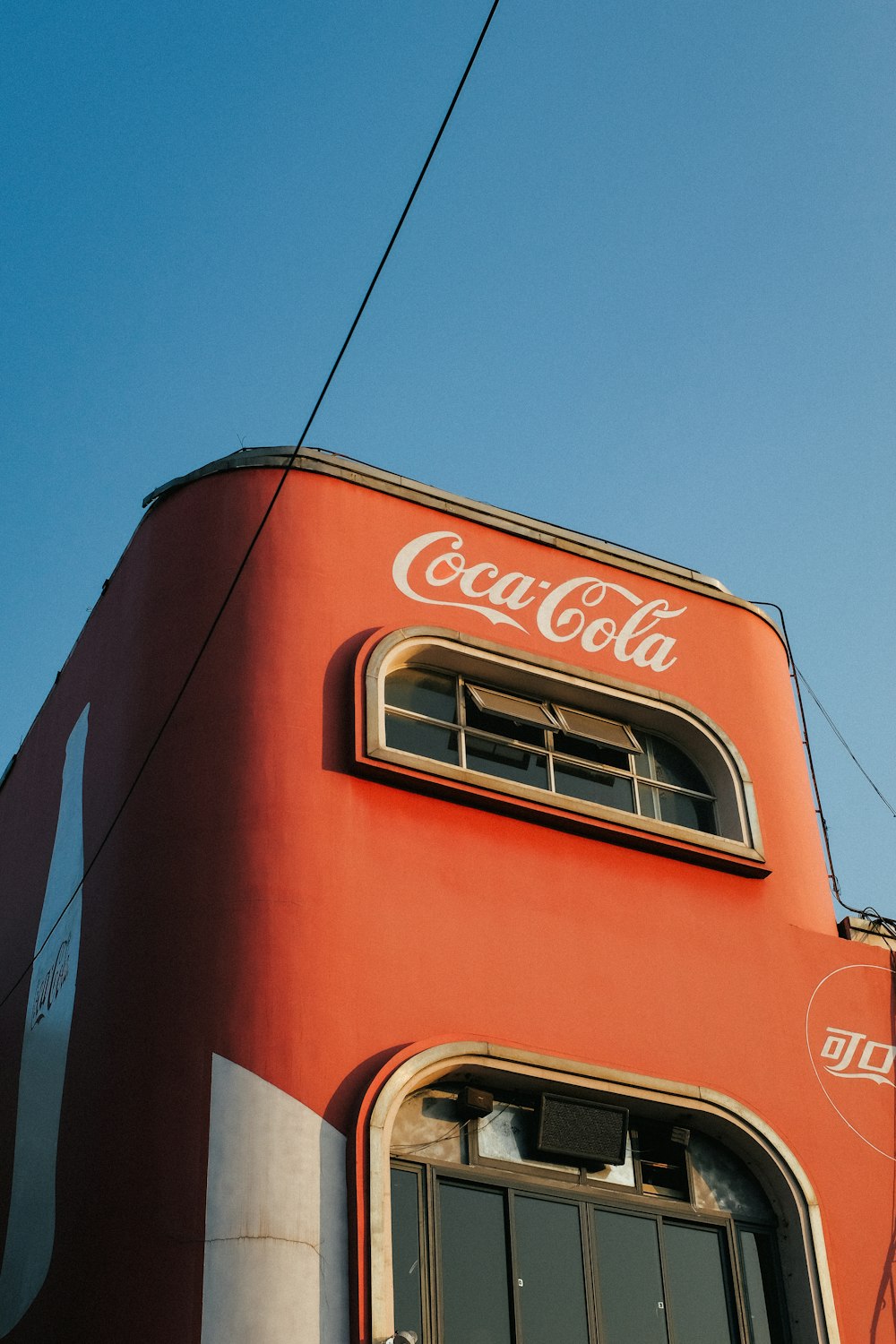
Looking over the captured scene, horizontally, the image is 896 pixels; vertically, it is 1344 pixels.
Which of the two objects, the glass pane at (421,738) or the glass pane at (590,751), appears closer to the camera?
the glass pane at (421,738)

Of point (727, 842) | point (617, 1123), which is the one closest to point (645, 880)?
point (727, 842)

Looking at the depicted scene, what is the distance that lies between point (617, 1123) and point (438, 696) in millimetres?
4168

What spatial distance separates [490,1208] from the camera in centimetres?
1238

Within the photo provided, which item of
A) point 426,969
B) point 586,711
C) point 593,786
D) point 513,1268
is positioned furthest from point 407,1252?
point 586,711

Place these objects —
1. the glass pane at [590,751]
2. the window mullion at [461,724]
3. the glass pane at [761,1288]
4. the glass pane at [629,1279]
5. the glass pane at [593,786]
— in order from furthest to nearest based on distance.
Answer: the glass pane at [590,751], the glass pane at [593,786], the window mullion at [461,724], the glass pane at [761,1288], the glass pane at [629,1279]

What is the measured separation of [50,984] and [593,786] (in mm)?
5428

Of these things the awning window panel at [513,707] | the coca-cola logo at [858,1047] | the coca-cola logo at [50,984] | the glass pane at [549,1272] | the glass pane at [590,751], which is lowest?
the glass pane at [549,1272]

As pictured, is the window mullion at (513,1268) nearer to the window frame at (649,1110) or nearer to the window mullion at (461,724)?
the window frame at (649,1110)

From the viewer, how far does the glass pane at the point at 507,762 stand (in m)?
14.8

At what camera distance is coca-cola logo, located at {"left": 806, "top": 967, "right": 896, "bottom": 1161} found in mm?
14195

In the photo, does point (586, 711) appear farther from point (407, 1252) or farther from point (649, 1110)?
point (407, 1252)

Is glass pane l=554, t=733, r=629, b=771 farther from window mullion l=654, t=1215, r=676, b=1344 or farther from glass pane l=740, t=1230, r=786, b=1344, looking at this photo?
glass pane l=740, t=1230, r=786, b=1344

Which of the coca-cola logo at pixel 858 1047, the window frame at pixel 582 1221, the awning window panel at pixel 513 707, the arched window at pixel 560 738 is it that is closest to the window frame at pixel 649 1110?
the window frame at pixel 582 1221

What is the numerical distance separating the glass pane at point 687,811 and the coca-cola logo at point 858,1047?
1853 millimetres
